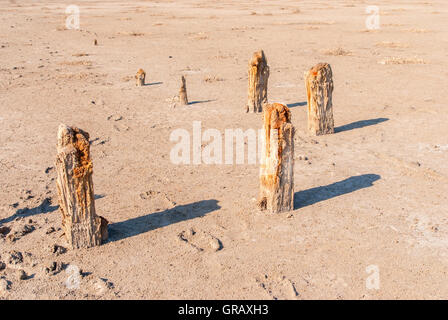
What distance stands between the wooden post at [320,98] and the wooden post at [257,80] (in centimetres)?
157

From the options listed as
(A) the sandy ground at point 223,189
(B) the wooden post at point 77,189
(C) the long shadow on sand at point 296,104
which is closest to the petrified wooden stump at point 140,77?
(A) the sandy ground at point 223,189

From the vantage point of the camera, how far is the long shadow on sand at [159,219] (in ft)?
18.9

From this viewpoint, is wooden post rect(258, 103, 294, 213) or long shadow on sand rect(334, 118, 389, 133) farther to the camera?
long shadow on sand rect(334, 118, 389, 133)

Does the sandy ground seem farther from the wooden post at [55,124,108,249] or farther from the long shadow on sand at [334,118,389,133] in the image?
the wooden post at [55,124,108,249]

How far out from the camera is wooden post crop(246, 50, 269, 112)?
400 inches

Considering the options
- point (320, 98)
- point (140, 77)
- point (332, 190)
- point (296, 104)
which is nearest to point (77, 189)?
point (332, 190)

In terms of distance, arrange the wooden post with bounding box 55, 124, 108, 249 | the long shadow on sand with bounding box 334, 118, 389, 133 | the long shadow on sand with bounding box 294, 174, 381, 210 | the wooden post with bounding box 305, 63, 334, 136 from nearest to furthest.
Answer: the wooden post with bounding box 55, 124, 108, 249
the long shadow on sand with bounding box 294, 174, 381, 210
the wooden post with bounding box 305, 63, 334, 136
the long shadow on sand with bounding box 334, 118, 389, 133

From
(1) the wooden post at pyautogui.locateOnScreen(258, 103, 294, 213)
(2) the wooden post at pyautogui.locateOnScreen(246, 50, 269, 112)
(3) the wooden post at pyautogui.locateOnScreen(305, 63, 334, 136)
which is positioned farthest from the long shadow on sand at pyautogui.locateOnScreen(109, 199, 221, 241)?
(2) the wooden post at pyautogui.locateOnScreen(246, 50, 269, 112)

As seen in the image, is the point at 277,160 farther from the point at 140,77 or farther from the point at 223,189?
the point at 140,77

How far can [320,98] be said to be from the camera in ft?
29.1

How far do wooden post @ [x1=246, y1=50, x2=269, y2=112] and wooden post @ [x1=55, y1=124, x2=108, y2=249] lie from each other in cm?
578

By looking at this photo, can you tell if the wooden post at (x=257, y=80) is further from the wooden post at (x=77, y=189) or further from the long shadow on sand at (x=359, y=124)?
the wooden post at (x=77, y=189)

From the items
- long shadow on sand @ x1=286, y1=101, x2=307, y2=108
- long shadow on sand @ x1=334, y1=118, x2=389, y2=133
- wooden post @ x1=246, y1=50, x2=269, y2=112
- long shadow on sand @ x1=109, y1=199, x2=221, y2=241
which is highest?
wooden post @ x1=246, y1=50, x2=269, y2=112

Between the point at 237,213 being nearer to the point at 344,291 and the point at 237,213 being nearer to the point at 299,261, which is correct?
the point at 299,261
